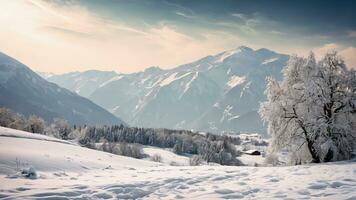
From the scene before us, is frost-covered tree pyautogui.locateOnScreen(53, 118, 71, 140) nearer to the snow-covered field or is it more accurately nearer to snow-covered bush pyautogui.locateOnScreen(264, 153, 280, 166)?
snow-covered bush pyautogui.locateOnScreen(264, 153, 280, 166)

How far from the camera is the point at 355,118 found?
31156 mm

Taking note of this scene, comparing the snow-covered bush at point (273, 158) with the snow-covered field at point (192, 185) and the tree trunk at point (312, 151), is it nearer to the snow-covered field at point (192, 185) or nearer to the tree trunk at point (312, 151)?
the tree trunk at point (312, 151)

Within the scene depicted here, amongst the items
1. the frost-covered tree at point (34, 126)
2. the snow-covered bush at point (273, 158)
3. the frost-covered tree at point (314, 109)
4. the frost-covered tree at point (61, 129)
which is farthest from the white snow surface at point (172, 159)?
the frost-covered tree at point (314, 109)

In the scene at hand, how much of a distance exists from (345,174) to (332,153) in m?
11.4

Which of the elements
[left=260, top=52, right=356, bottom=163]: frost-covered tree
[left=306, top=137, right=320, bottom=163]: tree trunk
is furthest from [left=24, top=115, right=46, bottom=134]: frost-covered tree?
[left=306, top=137, right=320, bottom=163]: tree trunk

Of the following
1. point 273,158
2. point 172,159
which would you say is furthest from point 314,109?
point 172,159

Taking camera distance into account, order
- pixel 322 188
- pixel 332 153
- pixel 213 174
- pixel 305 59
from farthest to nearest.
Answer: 1. pixel 305 59
2. pixel 332 153
3. pixel 213 174
4. pixel 322 188

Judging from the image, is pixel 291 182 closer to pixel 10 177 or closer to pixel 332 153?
pixel 332 153

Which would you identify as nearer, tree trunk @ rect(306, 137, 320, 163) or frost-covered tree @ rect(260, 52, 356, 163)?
frost-covered tree @ rect(260, 52, 356, 163)

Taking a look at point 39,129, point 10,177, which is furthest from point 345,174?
point 39,129

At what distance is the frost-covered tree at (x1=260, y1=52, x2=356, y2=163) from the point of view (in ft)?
100

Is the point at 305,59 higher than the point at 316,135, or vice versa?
the point at 305,59

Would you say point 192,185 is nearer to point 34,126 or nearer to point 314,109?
point 314,109

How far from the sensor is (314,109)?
3098cm
